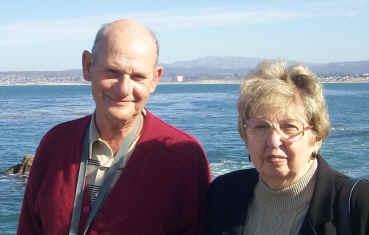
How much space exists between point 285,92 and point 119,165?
119 centimetres

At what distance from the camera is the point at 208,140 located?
35.0m

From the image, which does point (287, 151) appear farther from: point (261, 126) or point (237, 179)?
point (237, 179)

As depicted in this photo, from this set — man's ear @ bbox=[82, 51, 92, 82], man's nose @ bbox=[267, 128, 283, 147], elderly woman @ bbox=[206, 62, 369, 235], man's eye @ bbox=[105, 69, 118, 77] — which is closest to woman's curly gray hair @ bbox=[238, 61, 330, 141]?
elderly woman @ bbox=[206, 62, 369, 235]

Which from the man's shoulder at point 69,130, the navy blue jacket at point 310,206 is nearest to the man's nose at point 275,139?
the navy blue jacket at point 310,206

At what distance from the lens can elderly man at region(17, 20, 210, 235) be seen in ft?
10.3

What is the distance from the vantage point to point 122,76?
10.2ft

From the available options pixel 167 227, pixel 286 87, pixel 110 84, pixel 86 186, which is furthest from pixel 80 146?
pixel 286 87

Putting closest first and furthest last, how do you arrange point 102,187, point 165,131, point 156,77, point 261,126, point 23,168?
point 261,126 < point 102,187 < point 156,77 < point 165,131 < point 23,168

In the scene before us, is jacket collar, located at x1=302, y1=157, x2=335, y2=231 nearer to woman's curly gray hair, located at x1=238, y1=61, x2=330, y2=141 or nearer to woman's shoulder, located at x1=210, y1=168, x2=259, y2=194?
woman's curly gray hair, located at x1=238, y1=61, x2=330, y2=141

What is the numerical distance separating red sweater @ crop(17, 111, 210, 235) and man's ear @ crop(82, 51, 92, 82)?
41cm

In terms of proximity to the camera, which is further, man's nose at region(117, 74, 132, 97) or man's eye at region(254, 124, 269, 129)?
man's nose at region(117, 74, 132, 97)

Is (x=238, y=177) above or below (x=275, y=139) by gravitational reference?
below

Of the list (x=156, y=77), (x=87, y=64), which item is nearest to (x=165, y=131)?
(x=156, y=77)

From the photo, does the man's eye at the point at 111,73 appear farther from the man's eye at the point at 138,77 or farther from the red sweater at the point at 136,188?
the red sweater at the point at 136,188
